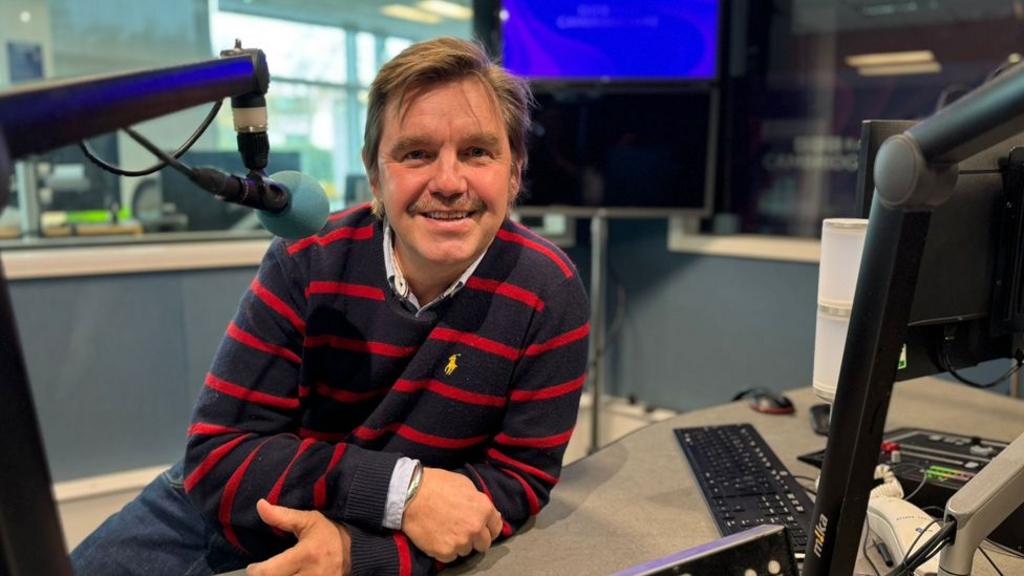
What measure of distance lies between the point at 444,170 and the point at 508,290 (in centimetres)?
20

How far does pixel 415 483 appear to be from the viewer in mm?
986

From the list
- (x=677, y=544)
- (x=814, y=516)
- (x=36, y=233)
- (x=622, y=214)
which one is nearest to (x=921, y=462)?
(x=677, y=544)

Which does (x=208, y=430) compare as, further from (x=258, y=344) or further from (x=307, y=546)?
(x=307, y=546)

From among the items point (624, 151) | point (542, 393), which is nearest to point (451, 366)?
point (542, 393)

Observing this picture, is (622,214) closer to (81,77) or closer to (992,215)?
(992,215)

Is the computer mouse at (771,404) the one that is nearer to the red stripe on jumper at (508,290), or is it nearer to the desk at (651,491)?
the desk at (651,491)

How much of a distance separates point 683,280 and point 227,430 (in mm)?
2082

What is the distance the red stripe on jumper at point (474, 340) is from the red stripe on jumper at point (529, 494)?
16 centimetres

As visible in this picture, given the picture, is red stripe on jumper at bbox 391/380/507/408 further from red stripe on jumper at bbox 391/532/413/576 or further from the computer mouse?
the computer mouse

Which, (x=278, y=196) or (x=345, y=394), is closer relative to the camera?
(x=278, y=196)

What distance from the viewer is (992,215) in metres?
0.92

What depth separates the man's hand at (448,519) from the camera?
94cm

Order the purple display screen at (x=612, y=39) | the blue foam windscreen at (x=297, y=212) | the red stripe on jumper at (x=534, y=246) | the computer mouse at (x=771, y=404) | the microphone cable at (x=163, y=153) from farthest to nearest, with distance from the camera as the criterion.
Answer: the purple display screen at (x=612, y=39), the computer mouse at (x=771, y=404), the red stripe on jumper at (x=534, y=246), the blue foam windscreen at (x=297, y=212), the microphone cable at (x=163, y=153)

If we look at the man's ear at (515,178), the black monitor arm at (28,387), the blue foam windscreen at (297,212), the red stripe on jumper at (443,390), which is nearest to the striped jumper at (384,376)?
the red stripe on jumper at (443,390)
